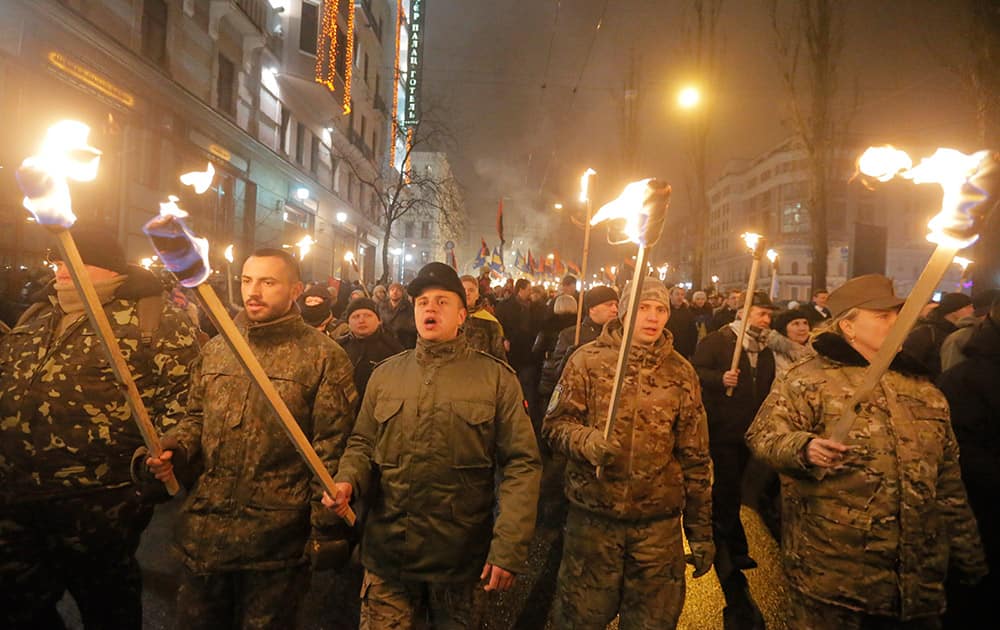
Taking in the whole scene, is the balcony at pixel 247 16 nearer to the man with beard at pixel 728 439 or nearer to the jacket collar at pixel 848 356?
the man with beard at pixel 728 439

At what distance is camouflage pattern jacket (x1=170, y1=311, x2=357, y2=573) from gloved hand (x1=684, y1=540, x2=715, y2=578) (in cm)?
190

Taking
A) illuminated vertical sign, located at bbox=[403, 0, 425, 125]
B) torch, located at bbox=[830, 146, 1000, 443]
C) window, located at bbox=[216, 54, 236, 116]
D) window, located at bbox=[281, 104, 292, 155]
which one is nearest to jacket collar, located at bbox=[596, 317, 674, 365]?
torch, located at bbox=[830, 146, 1000, 443]

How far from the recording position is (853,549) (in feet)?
7.97

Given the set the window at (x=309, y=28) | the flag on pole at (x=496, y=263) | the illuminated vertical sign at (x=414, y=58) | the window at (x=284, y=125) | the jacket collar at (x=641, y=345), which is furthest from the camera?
the illuminated vertical sign at (x=414, y=58)

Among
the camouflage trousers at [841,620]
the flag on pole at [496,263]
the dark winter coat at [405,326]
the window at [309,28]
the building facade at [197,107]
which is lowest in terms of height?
the camouflage trousers at [841,620]

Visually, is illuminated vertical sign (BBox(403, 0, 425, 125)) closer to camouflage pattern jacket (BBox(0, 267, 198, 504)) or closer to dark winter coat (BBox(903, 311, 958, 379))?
dark winter coat (BBox(903, 311, 958, 379))

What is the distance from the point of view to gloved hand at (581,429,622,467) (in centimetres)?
246

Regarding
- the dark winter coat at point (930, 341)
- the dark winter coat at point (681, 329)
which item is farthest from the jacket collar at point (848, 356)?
the dark winter coat at point (681, 329)

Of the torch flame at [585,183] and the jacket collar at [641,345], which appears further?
the torch flame at [585,183]

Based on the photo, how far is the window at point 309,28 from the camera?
21281 millimetres

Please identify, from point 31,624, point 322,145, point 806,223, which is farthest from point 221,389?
point 806,223

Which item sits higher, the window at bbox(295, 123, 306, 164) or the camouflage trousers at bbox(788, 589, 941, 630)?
the window at bbox(295, 123, 306, 164)

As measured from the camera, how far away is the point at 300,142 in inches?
957

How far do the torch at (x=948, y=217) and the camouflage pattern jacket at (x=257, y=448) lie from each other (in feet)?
7.57
